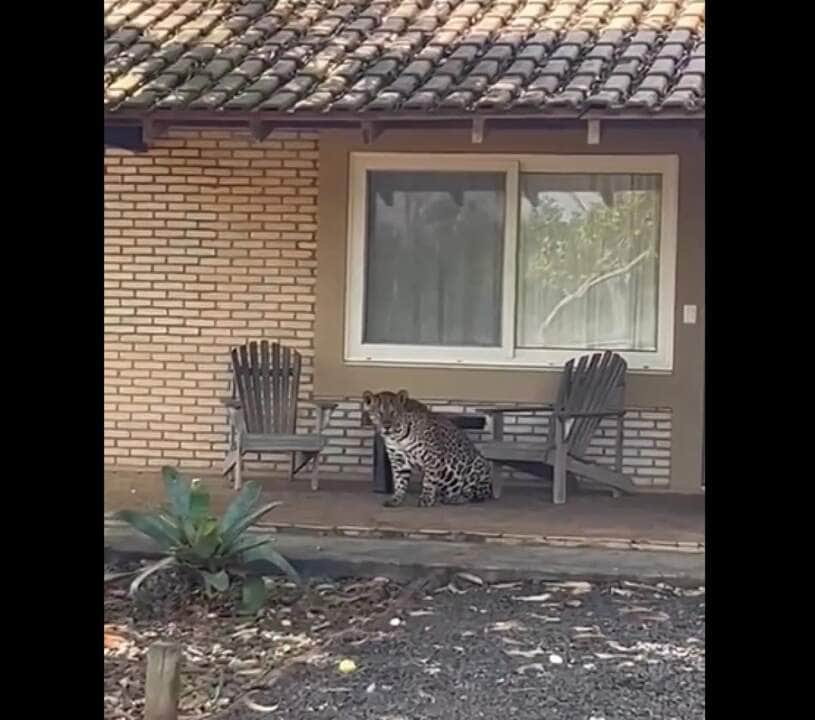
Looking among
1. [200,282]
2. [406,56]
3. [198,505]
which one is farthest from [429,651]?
[200,282]

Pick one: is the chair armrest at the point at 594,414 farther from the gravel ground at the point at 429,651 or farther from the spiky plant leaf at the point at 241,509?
the spiky plant leaf at the point at 241,509

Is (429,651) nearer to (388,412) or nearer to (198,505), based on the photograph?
(198,505)

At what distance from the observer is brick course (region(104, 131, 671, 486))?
9.75 m

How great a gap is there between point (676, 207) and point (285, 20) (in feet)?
11.3

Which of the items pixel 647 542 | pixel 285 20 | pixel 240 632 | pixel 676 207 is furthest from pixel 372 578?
pixel 285 20

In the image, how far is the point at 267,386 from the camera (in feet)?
30.5

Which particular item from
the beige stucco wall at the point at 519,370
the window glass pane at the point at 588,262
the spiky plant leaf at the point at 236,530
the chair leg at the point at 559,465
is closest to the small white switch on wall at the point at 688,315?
the beige stucco wall at the point at 519,370

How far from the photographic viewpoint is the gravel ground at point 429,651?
14.8 feet

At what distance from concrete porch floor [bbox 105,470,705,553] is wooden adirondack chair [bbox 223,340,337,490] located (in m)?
0.28

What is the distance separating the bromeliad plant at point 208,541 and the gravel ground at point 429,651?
0.11 metres

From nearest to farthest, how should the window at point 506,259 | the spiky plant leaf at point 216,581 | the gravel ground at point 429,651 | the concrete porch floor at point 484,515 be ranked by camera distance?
the gravel ground at point 429,651 < the spiky plant leaf at point 216,581 < the concrete porch floor at point 484,515 < the window at point 506,259

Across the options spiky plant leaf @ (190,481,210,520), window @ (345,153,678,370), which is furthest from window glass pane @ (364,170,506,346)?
spiky plant leaf @ (190,481,210,520)

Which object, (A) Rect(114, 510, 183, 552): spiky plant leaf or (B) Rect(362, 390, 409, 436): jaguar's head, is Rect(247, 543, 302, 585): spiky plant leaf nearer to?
(A) Rect(114, 510, 183, 552): spiky plant leaf

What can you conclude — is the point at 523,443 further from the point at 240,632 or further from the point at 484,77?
the point at 240,632
